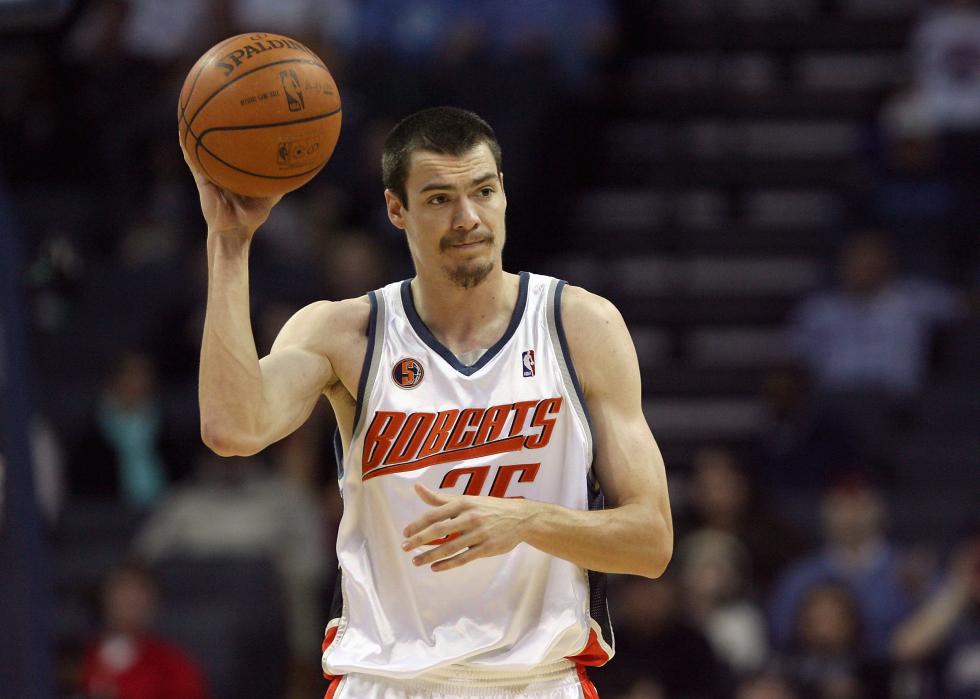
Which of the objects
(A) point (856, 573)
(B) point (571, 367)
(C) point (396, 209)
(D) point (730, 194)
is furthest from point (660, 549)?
(D) point (730, 194)

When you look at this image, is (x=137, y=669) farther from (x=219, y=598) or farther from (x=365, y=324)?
(x=365, y=324)

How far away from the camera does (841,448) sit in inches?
412

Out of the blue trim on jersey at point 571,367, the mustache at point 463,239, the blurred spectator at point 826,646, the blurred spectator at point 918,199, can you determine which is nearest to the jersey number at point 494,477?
the blue trim on jersey at point 571,367

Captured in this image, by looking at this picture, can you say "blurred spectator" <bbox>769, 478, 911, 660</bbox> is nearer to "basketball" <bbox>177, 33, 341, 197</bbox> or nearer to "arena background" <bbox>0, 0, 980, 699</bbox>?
"arena background" <bbox>0, 0, 980, 699</bbox>

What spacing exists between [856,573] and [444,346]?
5251mm

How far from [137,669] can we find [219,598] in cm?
80

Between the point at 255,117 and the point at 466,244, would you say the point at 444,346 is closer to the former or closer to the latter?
the point at 466,244

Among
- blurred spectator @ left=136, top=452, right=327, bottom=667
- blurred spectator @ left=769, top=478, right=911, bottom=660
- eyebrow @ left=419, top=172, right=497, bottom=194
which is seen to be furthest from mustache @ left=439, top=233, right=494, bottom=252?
blurred spectator @ left=136, top=452, right=327, bottom=667

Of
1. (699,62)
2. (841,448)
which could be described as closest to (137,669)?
(841,448)

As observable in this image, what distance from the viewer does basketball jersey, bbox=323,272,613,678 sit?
180 inches

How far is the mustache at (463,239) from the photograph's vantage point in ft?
15.0

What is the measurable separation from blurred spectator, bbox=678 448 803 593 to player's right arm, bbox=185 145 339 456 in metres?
5.56

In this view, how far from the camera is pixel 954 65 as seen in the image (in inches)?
494

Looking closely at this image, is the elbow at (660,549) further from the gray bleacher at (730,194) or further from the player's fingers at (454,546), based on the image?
the gray bleacher at (730,194)
